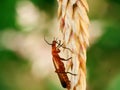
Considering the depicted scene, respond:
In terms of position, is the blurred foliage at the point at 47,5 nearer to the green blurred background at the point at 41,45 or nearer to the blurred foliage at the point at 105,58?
the green blurred background at the point at 41,45

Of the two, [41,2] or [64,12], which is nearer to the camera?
[64,12]

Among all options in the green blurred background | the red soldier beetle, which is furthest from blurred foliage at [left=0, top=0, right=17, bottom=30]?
the red soldier beetle

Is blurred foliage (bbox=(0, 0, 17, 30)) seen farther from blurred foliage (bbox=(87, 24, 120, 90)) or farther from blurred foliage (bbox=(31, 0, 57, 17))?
blurred foliage (bbox=(87, 24, 120, 90))

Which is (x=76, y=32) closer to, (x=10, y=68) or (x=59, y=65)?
(x=59, y=65)

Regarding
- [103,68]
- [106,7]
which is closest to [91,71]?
[103,68]

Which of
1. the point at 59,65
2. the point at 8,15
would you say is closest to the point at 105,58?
the point at 59,65

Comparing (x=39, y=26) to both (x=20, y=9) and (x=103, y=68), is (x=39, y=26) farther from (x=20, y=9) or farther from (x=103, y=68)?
(x=103, y=68)
